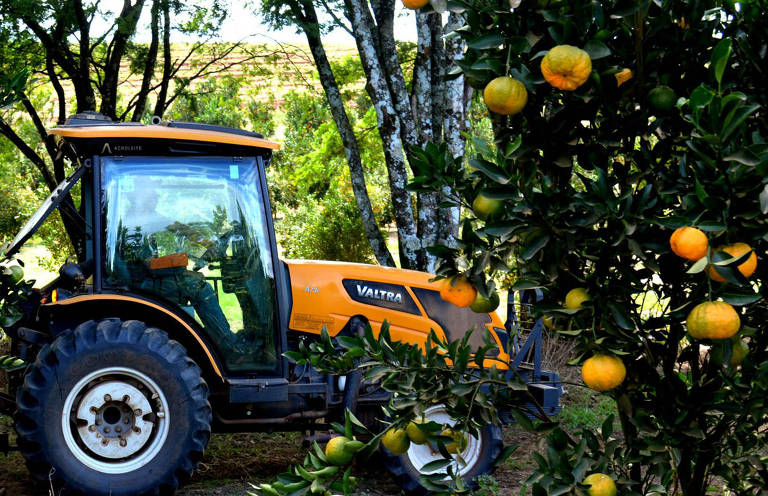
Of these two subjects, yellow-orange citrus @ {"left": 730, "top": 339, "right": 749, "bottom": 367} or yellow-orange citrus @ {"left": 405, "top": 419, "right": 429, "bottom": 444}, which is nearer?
yellow-orange citrus @ {"left": 730, "top": 339, "right": 749, "bottom": 367}

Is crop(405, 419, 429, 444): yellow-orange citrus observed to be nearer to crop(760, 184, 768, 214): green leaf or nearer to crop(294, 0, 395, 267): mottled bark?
→ crop(760, 184, 768, 214): green leaf

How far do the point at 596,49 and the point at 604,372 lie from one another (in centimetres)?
75

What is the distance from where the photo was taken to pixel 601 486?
77.0 inches

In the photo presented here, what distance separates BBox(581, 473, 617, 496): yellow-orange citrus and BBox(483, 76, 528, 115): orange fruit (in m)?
0.88

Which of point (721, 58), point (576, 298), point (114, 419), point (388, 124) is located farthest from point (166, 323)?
point (721, 58)

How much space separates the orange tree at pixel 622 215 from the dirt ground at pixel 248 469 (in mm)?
3137

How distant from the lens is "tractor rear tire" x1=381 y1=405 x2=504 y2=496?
215 inches

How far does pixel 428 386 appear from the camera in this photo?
7.38ft

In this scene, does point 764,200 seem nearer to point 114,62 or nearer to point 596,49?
point 596,49

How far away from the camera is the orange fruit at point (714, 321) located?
1.75 metres

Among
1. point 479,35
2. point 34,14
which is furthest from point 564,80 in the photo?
point 34,14

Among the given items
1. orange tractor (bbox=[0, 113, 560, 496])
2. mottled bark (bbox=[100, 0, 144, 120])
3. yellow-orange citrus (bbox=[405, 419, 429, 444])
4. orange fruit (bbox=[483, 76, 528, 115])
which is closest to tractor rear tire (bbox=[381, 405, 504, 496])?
orange tractor (bbox=[0, 113, 560, 496])

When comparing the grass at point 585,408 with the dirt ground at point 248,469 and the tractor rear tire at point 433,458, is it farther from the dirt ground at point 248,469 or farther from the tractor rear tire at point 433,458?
the tractor rear tire at point 433,458

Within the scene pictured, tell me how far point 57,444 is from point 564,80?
4.06 metres
